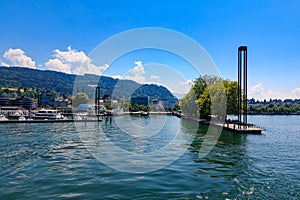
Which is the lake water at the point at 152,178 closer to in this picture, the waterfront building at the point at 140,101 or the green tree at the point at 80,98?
the waterfront building at the point at 140,101

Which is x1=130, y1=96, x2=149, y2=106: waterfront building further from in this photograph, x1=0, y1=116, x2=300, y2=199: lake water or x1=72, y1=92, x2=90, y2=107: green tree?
x1=0, y1=116, x2=300, y2=199: lake water

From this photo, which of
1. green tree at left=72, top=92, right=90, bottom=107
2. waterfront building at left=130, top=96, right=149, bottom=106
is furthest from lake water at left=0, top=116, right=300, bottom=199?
green tree at left=72, top=92, right=90, bottom=107

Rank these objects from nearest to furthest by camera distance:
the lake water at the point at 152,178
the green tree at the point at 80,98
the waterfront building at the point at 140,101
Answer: the lake water at the point at 152,178 → the green tree at the point at 80,98 → the waterfront building at the point at 140,101

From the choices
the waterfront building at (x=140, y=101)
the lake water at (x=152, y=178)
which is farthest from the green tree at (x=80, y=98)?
the lake water at (x=152, y=178)

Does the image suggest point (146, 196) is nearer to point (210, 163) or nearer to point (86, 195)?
point (86, 195)

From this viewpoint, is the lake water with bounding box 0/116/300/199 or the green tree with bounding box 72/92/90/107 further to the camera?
the green tree with bounding box 72/92/90/107

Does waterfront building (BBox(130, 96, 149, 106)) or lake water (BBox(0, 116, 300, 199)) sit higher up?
waterfront building (BBox(130, 96, 149, 106))

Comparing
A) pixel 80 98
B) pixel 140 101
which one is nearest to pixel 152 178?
pixel 140 101

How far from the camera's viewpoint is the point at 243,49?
37531mm

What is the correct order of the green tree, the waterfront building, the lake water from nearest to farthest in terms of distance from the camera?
the lake water < the green tree < the waterfront building

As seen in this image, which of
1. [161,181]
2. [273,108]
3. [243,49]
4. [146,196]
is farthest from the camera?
[273,108]

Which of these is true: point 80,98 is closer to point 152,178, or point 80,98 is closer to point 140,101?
point 140,101

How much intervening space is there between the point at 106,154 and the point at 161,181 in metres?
7.35

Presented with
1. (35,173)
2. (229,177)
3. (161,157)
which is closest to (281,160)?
(229,177)
